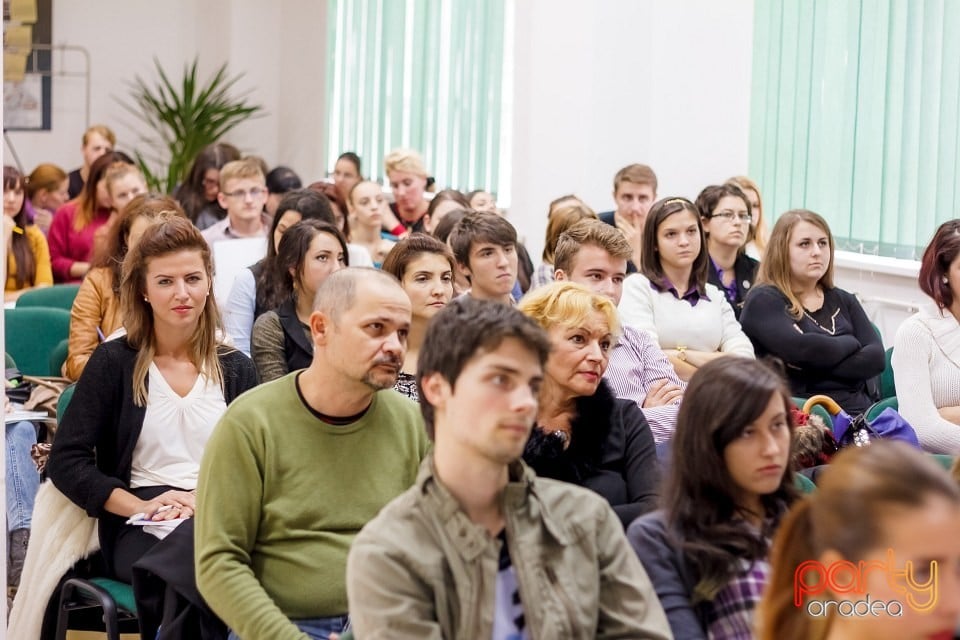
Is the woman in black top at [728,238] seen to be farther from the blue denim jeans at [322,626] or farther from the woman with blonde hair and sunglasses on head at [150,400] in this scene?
the blue denim jeans at [322,626]

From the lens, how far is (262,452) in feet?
7.96

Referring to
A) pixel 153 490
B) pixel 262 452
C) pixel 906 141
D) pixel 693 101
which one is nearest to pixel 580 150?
pixel 693 101

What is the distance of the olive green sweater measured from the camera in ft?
7.80

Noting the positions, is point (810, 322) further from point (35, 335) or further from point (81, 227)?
point (81, 227)

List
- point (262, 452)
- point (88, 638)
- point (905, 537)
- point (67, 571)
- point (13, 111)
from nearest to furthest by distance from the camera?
point (905, 537) → point (262, 452) → point (67, 571) → point (88, 638) → point (13, 111)

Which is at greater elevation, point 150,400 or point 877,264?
point 877,264

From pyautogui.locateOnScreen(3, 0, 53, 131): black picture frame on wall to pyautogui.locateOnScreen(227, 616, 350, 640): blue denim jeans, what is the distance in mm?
8929

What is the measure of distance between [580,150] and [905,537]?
18.3 ft

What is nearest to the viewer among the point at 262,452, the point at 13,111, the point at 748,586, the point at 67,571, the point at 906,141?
the point at 748,586

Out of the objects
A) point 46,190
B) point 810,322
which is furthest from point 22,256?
point 810,322

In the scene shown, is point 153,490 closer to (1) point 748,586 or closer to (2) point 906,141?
(1) point 748,586

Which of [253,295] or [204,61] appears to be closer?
[253,295]

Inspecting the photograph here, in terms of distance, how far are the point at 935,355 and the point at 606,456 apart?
5.27 feet

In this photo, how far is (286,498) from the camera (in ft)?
8.02
